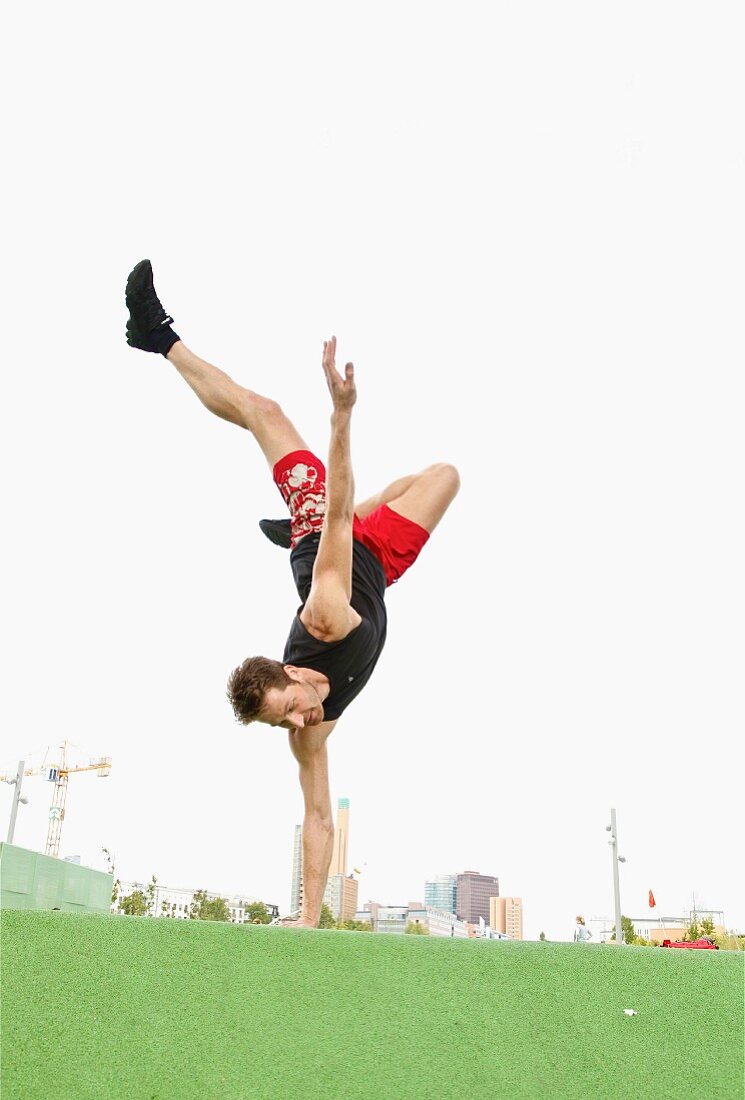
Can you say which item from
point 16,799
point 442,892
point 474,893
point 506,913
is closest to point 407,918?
point 506,913

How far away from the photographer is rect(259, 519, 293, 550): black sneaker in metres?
4.69

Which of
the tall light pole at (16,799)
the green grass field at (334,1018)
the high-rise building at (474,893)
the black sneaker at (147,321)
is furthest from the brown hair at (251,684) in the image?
the high-rise building at (474,893)

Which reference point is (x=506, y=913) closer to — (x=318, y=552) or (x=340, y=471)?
(x=318, y=552)

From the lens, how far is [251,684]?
11.4 ft

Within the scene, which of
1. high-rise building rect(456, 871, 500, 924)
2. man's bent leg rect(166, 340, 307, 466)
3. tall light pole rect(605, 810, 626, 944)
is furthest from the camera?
high-rise building rect(456, 871, 500, 924)

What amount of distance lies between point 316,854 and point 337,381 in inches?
84.7

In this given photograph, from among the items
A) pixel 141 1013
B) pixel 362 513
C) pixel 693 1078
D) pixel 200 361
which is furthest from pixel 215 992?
pixel 200 361

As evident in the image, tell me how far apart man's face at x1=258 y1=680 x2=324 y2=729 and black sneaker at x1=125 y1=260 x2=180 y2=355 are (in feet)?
6.66

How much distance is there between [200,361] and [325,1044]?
3.30 m

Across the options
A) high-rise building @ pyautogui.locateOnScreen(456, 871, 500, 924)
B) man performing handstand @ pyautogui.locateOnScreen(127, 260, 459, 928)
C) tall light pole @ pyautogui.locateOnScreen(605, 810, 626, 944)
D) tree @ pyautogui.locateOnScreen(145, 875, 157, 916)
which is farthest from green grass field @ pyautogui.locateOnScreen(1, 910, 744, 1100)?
high-rise building @ pyautogui.locateOnScreen(456, 871, 500, 924)

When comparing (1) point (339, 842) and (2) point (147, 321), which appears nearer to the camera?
(2) point (147, 321)

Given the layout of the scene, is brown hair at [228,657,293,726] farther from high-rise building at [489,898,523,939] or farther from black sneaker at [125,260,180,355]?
high-rise building at [489,898,523,939]

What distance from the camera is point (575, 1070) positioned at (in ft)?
7.91

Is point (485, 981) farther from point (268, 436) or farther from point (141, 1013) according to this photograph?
point (268, 436)
